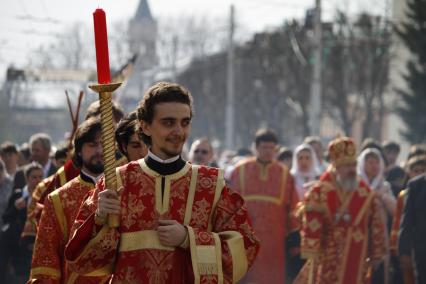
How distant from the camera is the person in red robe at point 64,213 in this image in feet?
22.1

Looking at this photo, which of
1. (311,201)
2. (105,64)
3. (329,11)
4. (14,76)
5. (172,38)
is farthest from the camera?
(172,38)

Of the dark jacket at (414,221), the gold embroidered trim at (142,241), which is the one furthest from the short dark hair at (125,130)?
the dark jacket at (414,221)

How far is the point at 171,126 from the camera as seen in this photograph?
18.2ft

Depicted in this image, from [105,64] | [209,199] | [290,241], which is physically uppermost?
[105,64]

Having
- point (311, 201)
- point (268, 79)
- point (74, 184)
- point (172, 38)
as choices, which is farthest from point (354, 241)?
point (172, 38)

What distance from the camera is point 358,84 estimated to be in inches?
1886

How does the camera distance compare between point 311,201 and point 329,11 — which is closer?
point 311,201

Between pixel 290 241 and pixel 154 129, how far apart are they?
24.7 ft

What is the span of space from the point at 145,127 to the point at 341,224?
235 inches

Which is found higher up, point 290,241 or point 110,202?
point 110,202

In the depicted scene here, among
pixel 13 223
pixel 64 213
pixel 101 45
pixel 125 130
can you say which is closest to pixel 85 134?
pixel 125 130

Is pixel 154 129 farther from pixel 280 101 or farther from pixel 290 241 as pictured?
pixel 280 101

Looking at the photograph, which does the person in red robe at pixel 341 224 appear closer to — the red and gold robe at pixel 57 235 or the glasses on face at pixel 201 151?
the glasses on face at pixel 201 151

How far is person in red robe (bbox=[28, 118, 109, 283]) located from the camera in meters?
6.74
